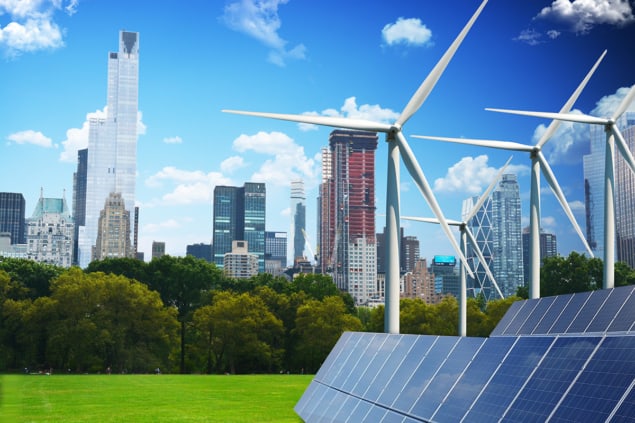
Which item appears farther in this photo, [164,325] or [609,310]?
→ [164,325]

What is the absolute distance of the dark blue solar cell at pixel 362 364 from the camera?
2823 cm

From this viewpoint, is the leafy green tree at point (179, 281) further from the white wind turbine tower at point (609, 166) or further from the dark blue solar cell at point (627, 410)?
the dark blue solar cell at point (627, 410)

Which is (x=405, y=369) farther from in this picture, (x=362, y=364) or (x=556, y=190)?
(x=556, y=190)

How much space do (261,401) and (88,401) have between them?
1105 cm

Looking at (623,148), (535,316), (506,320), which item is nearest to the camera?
(535,316)

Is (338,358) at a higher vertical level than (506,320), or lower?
lower

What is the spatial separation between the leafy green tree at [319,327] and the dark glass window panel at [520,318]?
192 ft

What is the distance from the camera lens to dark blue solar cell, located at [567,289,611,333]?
3278 centimetres

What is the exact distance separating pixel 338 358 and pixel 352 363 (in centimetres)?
343

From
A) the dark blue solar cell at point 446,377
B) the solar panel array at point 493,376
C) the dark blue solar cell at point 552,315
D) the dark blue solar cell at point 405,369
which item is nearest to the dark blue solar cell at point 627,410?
the solar panel array at point 493,376

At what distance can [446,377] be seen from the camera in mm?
19594

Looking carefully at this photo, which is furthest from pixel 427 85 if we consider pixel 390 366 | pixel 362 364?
pixel 390 366

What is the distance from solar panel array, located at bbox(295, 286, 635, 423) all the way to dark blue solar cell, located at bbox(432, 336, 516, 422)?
3 centimetres

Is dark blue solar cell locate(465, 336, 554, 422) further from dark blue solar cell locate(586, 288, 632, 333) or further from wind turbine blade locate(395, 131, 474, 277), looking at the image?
wind turbine blade locate(395, 131, 474, 277)
